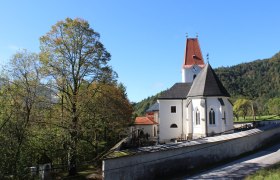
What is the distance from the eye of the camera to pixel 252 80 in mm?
169750

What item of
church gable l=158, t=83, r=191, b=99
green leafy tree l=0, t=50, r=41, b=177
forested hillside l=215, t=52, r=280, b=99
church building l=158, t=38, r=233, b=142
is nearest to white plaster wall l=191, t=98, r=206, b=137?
church building l=158, t=38, r=233, b=142

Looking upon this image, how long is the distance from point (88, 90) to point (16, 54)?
5.78m

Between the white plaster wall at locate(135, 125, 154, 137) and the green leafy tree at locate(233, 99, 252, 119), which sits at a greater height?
the green leafy tree at locate(233, 99, 252, 119)

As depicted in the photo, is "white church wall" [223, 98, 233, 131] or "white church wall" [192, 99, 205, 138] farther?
"white church wall" [223, 98, 233, 131]

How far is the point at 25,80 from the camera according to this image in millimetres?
19828

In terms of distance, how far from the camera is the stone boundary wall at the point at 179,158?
16062mm

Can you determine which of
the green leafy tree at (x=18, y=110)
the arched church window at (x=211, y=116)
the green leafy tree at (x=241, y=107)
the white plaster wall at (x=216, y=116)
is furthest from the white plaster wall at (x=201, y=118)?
the green leafy tree at (x=241, y=107)

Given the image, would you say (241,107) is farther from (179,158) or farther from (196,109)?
(179,158)

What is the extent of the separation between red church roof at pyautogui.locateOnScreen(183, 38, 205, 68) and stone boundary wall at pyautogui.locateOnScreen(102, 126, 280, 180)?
16588mm

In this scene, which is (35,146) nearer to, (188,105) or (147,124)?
(188,105)

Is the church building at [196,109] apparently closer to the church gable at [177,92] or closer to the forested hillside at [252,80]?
the church gable at [177,92]

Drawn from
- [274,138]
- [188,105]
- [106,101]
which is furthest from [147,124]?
[106,101]

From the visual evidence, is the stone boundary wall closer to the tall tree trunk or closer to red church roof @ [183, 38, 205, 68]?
the tall tree trunk

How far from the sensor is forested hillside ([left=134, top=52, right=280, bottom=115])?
146m
